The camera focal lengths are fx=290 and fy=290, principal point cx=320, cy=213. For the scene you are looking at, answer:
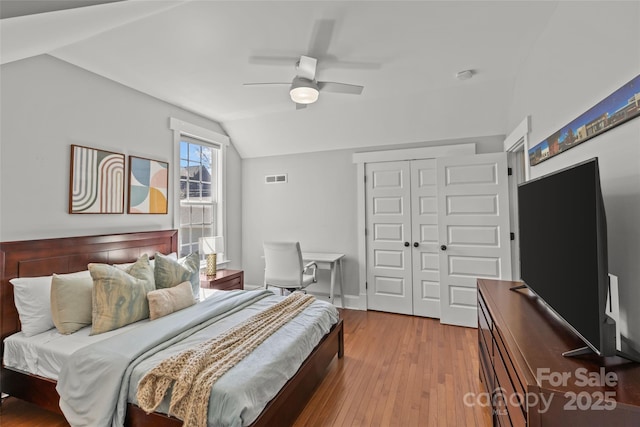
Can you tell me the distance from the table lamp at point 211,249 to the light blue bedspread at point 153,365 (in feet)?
4.97

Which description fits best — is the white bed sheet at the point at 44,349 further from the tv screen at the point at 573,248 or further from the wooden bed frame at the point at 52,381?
the tv screen at the point at 573,248

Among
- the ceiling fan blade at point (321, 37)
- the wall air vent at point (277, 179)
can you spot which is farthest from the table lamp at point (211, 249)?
the ceiling fan blade at point (321, 37)

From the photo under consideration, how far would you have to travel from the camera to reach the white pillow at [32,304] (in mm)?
2061

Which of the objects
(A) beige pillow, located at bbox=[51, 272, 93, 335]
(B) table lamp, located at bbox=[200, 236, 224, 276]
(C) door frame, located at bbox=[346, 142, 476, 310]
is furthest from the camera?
(C) door frame, located at bbox=[346, 142, 476, 310]

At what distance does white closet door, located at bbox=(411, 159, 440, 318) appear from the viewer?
12.6 ft

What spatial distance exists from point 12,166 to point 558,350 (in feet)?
11.7

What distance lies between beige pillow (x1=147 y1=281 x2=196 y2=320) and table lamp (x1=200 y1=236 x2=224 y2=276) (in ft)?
3.26

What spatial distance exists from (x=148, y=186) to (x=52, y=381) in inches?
77.0

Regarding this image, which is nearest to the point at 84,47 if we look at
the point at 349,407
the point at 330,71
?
the point at 330,71

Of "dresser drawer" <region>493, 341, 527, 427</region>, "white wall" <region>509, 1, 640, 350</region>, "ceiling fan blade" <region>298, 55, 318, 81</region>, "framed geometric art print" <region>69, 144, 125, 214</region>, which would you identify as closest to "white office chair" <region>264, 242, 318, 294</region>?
"framed geometric art print" <region>69, 144, 125, 214</region>

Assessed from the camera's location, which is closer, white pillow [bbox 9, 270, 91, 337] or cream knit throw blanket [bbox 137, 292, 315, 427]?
cream knit throw blanket [bbox 137, 292, 315, 427]

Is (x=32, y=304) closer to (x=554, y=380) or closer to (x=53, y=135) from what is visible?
(x=53, y=135)

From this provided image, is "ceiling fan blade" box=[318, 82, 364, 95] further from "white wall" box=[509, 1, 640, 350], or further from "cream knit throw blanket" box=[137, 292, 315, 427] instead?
"cream knit throw blanket" box=[137, 292, 315, 427]

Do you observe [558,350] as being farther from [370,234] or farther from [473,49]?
[370,234]
